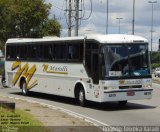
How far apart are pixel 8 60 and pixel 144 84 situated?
11.0 meters

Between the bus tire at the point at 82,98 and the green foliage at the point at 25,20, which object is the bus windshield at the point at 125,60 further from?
the green foliage at the point at 25,20

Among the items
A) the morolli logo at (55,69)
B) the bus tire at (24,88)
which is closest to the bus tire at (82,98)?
the morolli logo at (55,69)

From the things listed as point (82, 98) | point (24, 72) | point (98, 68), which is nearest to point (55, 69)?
point (82, 98)

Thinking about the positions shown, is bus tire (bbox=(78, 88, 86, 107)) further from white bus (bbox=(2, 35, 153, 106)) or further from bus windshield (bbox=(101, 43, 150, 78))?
bus windshield (bbox=(101, 43, 150, 78))

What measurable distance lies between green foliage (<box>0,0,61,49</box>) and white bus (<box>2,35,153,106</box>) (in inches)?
1056

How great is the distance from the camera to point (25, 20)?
5250cm

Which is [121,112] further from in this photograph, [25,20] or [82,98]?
[25,20]

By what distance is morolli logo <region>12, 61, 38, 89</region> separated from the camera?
89.1 ft

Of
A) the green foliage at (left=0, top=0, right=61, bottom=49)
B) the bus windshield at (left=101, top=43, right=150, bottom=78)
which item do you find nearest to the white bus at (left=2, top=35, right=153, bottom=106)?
the bus windshield at (left=101, top=43, right=150, bottom=78)

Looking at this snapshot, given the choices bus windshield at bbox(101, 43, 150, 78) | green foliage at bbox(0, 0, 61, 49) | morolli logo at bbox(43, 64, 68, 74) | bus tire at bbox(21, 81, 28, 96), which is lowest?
bus tire at bbox(21, 81, 28, 96)

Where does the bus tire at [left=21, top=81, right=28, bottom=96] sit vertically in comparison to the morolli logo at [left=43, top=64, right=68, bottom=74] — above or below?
below

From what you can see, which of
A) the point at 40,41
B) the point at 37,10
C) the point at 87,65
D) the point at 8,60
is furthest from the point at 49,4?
the point at 87,65

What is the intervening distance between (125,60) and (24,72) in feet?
29.5

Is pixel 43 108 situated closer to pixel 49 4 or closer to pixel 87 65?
pixel 87 65
